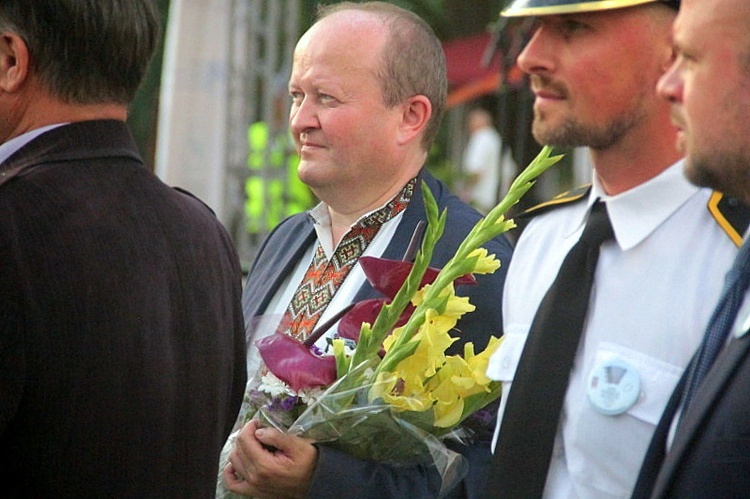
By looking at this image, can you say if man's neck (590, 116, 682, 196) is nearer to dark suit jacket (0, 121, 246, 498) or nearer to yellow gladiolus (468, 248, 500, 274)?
yellow gladiolus (468, 248, 500, 274)

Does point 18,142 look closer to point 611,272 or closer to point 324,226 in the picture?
point 611,272

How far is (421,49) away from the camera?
327 centimetres

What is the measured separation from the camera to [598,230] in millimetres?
2379

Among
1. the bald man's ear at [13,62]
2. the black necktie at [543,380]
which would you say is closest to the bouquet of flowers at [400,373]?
the black necktie at [543,380]

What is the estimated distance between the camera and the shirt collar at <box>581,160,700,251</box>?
2326 millimetres

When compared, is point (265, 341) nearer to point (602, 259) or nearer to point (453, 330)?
point (453, 330)

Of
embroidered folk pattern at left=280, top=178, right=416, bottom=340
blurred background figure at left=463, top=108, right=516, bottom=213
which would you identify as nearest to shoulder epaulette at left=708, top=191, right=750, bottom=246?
embroidered folk pattern at left=280, top=178, right=416, bottom=340

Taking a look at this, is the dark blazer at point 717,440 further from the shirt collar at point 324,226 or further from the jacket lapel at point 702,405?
the shirt collar at point 324,226

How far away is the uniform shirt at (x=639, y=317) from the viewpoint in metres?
2.20

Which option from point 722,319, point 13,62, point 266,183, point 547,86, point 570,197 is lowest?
point 266,183

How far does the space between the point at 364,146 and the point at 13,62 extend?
1.17m

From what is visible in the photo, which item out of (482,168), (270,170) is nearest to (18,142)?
(270,170)

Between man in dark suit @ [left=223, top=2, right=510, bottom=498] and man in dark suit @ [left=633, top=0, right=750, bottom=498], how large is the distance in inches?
39.5

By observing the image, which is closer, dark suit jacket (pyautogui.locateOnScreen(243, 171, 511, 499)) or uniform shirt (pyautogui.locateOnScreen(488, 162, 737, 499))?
uniform shirt (pyautogui.locateOnScreen(488, 162, 737, 499))
